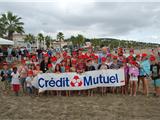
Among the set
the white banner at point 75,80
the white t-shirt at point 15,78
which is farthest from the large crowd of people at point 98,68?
the white banner at point 75,80

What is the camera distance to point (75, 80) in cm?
1102

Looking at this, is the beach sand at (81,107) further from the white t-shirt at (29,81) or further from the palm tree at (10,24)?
the palm tree at (10,24)

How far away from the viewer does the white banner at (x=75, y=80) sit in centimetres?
1102

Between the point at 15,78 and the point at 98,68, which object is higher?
the point at 98,68

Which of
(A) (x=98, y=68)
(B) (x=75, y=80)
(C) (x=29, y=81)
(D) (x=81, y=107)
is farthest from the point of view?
(A) (x=98, y=68)

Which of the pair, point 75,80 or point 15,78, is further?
point 15,78

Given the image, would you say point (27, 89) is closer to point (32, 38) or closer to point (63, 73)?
point (63, 73)

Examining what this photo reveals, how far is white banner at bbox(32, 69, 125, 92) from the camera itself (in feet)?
36.1

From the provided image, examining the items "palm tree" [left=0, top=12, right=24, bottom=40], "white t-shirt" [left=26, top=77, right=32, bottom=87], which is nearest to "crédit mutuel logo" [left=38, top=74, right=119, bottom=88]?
"white t-shirt" [left=26, top=77, right=32, bottom=87]

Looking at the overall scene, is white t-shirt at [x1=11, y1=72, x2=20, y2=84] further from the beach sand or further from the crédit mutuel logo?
the crédit mutuel logo

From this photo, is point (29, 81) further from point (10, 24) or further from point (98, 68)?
point (10, 24)

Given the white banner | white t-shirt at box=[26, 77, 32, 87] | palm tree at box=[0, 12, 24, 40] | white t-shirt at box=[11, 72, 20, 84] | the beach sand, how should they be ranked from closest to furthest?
the beach sand < the white banner < white t-shirt at box=[26, 77, 32, 87] < white t-shirt at box=[11, 72, 20, 84] < palm tree at box=[0, 12, 24, 40]

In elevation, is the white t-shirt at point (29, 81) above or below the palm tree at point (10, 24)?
below

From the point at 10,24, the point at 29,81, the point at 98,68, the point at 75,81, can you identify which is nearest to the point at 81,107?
the point at 75,81
